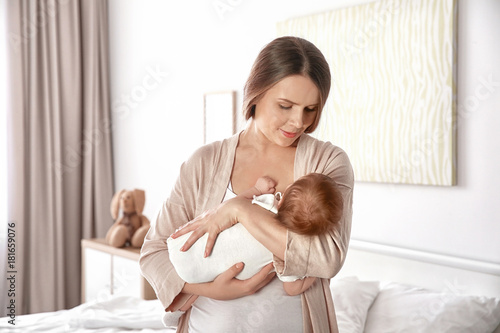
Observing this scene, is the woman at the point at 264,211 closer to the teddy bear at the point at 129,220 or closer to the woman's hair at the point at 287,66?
the woman's hair at the point at 287,66

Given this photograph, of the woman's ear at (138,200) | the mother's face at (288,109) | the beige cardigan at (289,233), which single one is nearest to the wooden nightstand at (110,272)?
the woman's ear at (138,200)

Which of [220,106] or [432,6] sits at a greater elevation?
[432,6]

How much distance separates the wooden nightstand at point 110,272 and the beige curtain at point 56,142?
0.38 metres

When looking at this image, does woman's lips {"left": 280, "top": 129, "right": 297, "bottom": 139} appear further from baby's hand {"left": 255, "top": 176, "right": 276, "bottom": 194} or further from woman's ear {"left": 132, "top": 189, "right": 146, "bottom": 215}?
woman's ear {"left": 132, "top": 189, "right": 146, "bottom": 215}

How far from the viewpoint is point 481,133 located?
205cm

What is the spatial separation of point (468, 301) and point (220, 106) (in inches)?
71.2

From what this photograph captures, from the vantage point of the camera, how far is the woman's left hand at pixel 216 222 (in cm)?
122

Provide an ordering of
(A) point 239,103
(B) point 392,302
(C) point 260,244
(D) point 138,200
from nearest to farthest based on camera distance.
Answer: (C) point 260,244 → (B) point 392,302 → (A) point 239,103 → (D) point 138,200

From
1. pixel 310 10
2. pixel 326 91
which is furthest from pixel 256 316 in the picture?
pixel 310 10

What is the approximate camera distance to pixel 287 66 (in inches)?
47.7

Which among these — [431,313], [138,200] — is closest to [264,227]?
[431,313]

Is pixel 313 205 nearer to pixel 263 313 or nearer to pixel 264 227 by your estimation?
pixel 264 227

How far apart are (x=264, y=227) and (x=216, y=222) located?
121 millimetres

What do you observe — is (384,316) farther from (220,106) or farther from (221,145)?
(220,106)
